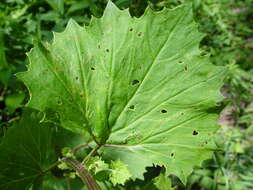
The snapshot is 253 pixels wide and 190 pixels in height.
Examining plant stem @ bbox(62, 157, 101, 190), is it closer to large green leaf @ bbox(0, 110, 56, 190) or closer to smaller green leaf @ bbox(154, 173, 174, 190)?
large green leaf @ bbox(0, 110, 56, 190)

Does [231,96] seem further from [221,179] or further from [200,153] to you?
[200,153]

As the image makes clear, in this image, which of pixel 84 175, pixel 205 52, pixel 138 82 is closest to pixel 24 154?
pixel 84 175

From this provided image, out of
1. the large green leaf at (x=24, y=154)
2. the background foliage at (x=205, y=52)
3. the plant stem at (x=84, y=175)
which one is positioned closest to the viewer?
the plant stem at (x=84, y=175)

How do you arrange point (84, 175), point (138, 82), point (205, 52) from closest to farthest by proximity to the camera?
point (84, 175), point (138, 82), point (205, 52)

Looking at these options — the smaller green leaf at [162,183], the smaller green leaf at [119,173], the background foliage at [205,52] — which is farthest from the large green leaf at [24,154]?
the smaller green leaf at [162,183]

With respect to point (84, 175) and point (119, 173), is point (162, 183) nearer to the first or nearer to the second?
point (119, 173)

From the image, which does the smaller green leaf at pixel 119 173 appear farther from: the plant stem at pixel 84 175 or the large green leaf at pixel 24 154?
the large green leaf at pixel 24 154
